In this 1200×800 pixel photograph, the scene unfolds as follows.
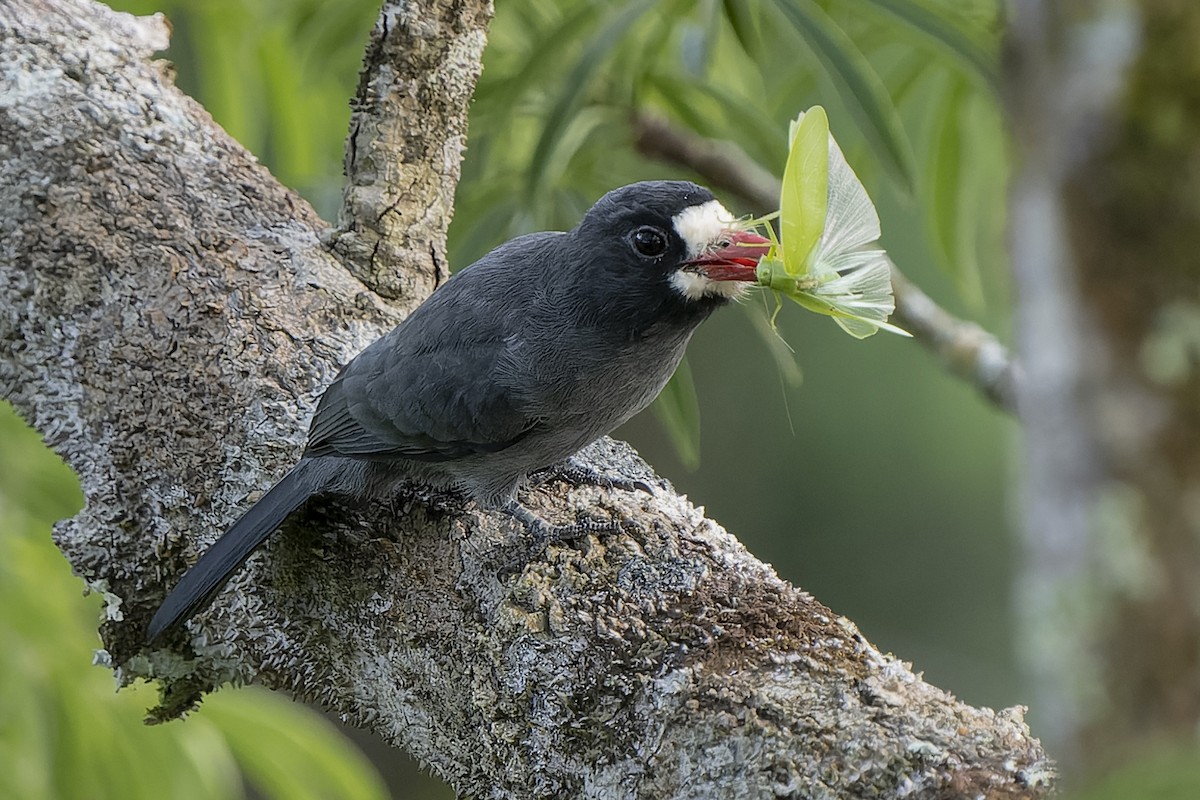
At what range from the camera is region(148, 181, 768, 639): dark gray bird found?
2.16 meters

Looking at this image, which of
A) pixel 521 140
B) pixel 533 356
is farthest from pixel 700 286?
pixel 521 140

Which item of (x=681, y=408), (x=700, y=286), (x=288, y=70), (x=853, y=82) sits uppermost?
(x=288, y=70)

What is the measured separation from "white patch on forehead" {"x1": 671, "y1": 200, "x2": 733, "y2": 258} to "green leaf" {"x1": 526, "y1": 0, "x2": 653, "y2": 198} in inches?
12.2

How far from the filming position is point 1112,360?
70 cm

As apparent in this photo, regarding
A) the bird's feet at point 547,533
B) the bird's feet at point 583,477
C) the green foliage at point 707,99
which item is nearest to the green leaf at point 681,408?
the green foliage at point 707,99

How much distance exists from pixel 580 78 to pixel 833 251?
2.42ft

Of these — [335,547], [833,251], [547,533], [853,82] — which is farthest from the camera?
[853,82]

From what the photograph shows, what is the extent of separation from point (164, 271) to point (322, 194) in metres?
0.75

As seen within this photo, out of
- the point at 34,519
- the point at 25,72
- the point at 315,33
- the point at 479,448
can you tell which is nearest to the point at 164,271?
the point at 25,72

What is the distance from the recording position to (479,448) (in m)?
2.29

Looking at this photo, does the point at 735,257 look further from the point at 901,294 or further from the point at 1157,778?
the point at 1157,778

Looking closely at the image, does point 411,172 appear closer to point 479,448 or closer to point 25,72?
point 479,448

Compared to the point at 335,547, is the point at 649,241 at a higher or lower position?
higher

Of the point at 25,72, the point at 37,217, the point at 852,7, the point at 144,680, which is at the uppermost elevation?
the point at 852,7
